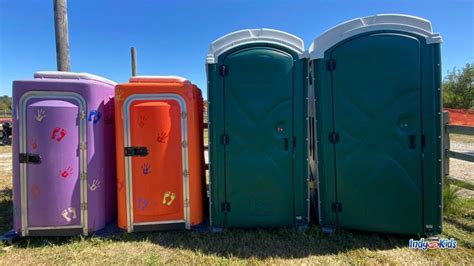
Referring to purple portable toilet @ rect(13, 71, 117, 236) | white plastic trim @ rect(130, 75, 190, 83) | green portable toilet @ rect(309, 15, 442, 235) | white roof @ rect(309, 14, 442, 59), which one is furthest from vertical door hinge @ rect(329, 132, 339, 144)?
purple portable toilet @ rect(13, 71, 117, 236)

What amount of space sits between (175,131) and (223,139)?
0.63 meters

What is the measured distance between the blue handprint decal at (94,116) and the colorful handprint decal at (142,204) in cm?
116

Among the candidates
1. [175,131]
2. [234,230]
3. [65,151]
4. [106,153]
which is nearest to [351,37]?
[175,131]

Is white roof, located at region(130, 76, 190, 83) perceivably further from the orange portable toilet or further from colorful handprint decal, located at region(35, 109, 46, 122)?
colorful handprint decal, located at region(35, 109, 46, 122)

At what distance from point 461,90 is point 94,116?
41719 mm

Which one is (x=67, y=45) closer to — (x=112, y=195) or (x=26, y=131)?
(x=26, y=131)

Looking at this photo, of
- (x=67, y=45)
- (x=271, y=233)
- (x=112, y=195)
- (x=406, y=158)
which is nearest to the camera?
(x=406, y=158)

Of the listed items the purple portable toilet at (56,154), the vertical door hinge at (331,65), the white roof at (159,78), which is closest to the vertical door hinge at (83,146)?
the purple portable toilet at (56,154)

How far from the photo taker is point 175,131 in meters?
3.33

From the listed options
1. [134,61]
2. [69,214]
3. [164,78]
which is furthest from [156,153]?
[134,61]

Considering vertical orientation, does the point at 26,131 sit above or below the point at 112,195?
above

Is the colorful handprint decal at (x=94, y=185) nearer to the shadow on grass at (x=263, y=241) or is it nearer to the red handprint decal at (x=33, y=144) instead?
the shadow on grass at (x=263, y=241)

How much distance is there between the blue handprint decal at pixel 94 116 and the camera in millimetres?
3208

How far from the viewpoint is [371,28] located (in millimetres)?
3098
